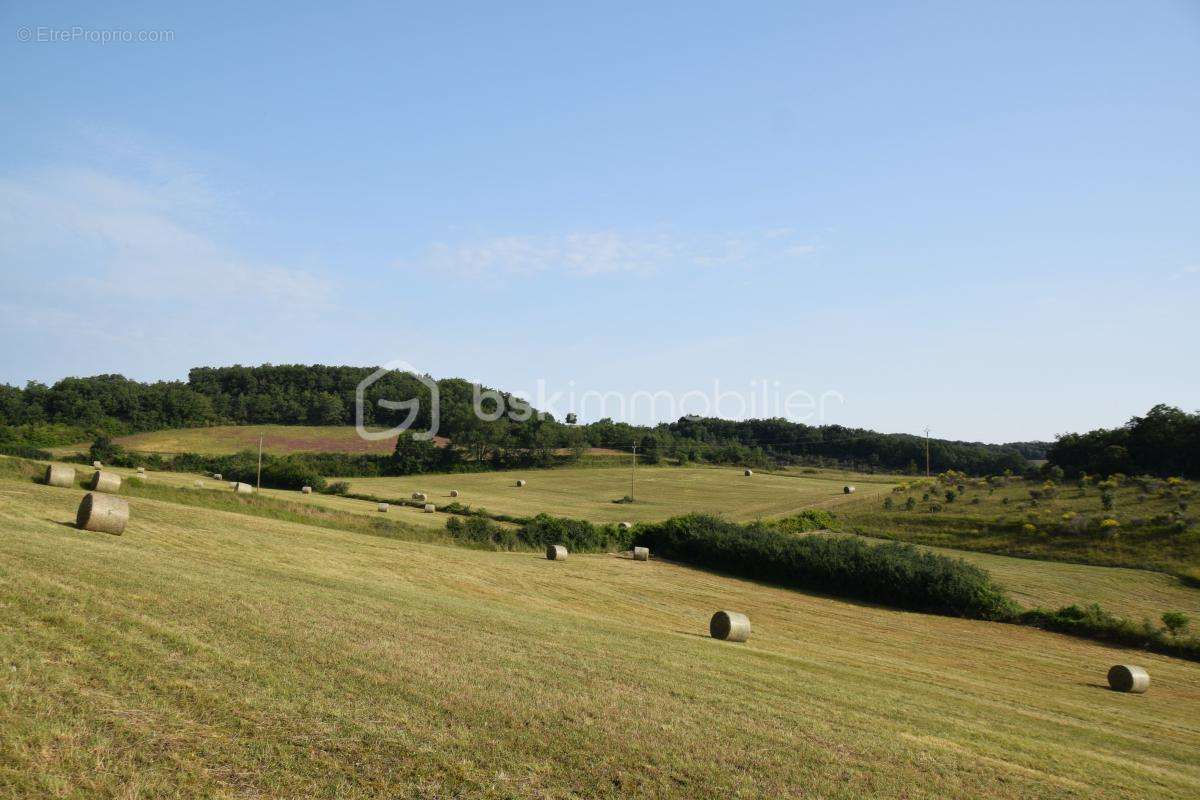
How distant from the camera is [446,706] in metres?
9.94

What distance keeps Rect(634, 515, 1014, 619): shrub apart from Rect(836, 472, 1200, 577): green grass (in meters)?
12.2

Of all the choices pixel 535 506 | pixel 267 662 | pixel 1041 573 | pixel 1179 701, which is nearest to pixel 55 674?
pixel 267 662

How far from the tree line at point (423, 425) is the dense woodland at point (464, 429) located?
0.60 ft

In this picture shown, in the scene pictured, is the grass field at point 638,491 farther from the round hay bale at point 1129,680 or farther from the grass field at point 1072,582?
the round hay bale at point 1129,680

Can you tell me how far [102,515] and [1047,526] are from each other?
169 ft

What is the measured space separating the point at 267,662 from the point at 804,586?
35.5m

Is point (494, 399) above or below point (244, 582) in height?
above

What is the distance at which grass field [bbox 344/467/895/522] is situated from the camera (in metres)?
68.4

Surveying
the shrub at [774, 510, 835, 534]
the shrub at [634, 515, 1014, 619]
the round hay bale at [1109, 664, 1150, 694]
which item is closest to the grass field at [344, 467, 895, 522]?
the shrub at [774, 510, 835, 534]

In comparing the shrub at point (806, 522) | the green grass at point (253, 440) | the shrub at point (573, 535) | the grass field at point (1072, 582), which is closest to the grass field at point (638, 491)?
the shrub at point (806, 522)

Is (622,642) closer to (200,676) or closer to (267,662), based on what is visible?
(267,662)

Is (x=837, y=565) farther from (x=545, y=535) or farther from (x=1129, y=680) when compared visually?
(x=1129, y=680)

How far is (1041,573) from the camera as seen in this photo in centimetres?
4341

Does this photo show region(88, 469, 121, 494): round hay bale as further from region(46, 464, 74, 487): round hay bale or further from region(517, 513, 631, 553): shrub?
region(517, 513, 631, 553): shrub
